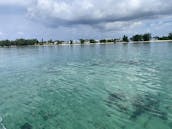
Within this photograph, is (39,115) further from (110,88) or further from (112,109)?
(110,88)

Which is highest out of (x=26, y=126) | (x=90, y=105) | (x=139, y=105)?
(x=139, y=105)

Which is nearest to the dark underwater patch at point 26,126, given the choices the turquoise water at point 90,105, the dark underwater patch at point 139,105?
the turquoise water at point 90,105

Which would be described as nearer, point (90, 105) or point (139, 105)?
point (139, 105)

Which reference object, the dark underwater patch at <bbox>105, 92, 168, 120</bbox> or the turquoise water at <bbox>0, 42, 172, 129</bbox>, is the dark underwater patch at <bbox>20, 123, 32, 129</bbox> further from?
the dark underwater patch at <bbox>105, 92, 168, 120</bbox>

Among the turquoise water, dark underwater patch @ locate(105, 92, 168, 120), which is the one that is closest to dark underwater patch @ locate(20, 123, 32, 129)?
the turquoise water

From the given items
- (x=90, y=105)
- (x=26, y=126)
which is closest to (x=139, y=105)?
(x=90, y=105)

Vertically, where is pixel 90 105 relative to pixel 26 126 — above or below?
above

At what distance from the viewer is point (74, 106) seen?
599 inches

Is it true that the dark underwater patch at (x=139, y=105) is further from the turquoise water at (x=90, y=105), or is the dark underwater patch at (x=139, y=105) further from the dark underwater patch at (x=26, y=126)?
the dark underwater patch at (x=26, y=126)

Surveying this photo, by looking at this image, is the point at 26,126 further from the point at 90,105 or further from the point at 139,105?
the point at 139,105

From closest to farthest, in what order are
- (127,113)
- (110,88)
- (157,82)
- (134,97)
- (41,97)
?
(127,113) < (134,97) < (41,97) < (110,88) < (157,82)

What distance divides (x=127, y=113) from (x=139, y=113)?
29.3 inches

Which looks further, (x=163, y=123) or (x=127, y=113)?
(x=127, y=113)

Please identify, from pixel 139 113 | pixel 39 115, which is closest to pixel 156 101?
pixel 139 113
